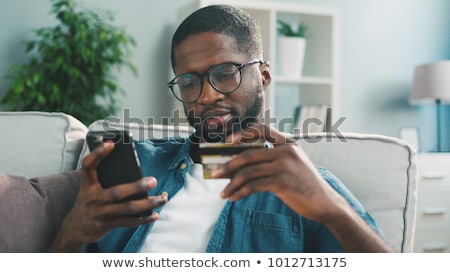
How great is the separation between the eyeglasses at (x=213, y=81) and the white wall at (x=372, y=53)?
1.35 metres

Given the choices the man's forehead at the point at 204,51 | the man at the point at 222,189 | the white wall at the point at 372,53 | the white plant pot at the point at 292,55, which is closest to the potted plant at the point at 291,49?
the white plant pot at the point at 292,55

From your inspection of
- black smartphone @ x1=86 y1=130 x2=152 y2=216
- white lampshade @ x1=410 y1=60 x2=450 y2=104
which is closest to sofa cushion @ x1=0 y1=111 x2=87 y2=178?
black smartphone @ x1=86 y1=130 x2=152 y2=216

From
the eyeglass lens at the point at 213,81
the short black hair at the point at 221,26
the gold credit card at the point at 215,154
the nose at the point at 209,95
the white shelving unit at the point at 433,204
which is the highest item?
the short black hair at the point at 221,26

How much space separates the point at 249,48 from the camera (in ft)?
3.44

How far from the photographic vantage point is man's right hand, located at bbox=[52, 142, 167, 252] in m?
0.71

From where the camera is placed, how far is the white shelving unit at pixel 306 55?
A: 221 centimetres

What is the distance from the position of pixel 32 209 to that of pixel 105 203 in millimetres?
217

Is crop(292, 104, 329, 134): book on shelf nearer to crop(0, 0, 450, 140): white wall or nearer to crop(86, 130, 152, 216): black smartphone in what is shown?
crop(0, 0, 450, 140): white wall

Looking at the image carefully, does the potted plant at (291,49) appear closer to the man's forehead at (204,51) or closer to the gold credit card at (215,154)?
the man's forehead at (204,51)

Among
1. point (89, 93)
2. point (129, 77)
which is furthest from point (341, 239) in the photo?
point (129, 77)

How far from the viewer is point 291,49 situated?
233 cm

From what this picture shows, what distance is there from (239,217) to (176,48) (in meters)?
0.39

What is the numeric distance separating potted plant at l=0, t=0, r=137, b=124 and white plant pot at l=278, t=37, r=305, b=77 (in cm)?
74

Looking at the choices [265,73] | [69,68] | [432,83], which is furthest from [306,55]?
[265,73]
